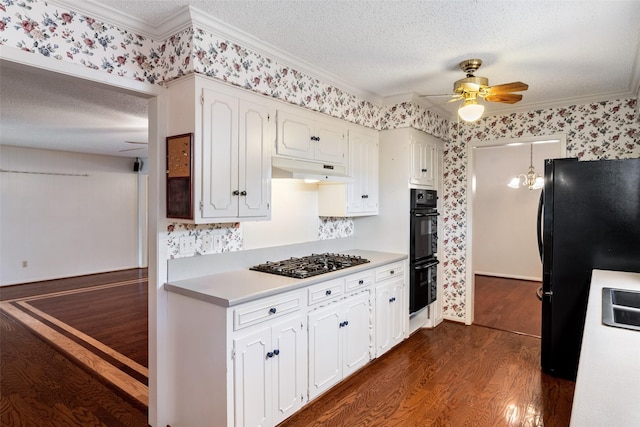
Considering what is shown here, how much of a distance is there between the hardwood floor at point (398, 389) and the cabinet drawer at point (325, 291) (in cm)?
72

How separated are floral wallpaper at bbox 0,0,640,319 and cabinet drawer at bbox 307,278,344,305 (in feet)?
2.34

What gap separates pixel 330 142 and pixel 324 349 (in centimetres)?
168

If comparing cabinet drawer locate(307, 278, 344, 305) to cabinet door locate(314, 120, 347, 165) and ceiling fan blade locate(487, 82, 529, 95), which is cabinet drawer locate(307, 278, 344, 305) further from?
ceiling fan blade locate(487, 82, 529, 95)

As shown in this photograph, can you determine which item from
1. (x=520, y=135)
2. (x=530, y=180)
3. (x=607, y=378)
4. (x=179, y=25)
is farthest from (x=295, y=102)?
(x=530, y=180)

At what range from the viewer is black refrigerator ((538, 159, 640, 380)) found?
2.59 meters

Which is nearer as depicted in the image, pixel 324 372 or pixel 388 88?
pixel 324 372

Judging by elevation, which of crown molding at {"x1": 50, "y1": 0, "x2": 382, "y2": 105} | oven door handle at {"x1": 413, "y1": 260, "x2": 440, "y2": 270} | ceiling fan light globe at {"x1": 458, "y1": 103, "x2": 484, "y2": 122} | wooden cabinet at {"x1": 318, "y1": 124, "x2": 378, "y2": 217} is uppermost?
crown molding at {"x1": 50, "y1": 0, "x2": 382, "y2": 105}

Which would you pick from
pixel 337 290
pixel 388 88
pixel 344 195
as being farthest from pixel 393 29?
pixel 337 290

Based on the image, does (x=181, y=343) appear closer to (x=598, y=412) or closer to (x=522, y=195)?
(x=598, y=412)

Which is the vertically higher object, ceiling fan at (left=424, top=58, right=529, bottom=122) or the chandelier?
ceiling fan at (left=424, top=58, right=529, bottom=122)

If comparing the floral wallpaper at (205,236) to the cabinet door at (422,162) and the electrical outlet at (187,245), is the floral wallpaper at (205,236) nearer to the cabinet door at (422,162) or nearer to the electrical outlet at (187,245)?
the electrical outlet at (187,245)

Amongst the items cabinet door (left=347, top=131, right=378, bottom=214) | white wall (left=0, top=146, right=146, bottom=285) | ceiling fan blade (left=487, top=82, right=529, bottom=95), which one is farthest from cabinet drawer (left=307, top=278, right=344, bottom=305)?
white wall (left=0, top=146, right=146, bottom=285)

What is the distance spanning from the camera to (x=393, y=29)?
220cm

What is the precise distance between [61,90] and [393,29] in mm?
2851
